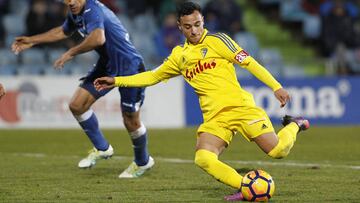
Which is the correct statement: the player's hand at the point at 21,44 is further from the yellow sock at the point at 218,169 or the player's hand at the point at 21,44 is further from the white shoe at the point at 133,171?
the yellow sock at the point at 218,169

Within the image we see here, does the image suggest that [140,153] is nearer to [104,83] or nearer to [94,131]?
[94,131]

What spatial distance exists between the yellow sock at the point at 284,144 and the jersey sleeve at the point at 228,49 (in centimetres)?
88

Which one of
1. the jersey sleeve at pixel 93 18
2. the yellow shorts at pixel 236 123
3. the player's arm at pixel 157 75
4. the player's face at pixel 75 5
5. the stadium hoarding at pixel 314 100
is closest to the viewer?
the yellow shorts at pixel 236 123

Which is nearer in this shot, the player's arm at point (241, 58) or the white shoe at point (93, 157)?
the player's arm at point (241, 58)

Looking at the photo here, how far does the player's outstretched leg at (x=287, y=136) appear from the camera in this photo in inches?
342

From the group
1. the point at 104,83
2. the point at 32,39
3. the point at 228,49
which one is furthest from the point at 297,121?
the point at 32,39

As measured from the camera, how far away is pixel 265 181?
26.6ft

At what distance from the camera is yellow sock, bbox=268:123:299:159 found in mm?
8680

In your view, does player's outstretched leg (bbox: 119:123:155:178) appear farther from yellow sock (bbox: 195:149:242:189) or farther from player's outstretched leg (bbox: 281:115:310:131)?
yellow sock (bbox: 195:149:242:189)

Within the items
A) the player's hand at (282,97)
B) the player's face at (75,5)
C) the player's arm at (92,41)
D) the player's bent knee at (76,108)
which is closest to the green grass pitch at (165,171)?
the player's bent knee at (76,108)

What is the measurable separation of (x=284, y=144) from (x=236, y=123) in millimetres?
511

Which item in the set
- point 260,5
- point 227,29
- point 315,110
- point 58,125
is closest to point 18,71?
point 58,125

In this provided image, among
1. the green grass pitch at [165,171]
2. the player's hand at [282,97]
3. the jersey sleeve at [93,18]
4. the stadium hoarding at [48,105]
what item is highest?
the player's hand at [282,97]

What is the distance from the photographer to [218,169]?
824 centimetres
